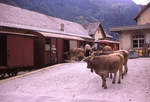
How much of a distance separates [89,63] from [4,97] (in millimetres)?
3075

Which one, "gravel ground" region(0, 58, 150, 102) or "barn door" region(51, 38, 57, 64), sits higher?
"barn door" region(51, 38, 57, 64)

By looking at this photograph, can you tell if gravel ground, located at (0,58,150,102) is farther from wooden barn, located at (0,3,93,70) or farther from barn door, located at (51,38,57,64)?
barn door, located at (51,38,57,64)

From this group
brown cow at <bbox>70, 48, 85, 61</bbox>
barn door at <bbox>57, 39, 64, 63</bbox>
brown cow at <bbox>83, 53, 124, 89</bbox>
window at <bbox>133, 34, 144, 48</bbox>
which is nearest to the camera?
brown cow at <bbox>83, 53, 124, 89</bbox>

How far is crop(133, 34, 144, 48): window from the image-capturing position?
560 inches

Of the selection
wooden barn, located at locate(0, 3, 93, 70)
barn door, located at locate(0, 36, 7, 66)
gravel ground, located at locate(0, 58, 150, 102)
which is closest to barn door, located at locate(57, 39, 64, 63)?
wooden barn, located at locate(0, 3, 93, 70)

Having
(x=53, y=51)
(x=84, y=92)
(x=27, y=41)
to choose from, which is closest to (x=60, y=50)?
→ (x=53, y=51)

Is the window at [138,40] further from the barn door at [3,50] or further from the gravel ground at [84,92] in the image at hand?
the barn door at [3,50]

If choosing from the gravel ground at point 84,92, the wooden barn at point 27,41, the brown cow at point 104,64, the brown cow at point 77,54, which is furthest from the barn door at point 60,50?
the brown cow at point 104,64

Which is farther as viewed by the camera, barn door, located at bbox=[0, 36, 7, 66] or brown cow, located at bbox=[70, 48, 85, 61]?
brown cow, located at bbox=[70, 48, 85, 61]

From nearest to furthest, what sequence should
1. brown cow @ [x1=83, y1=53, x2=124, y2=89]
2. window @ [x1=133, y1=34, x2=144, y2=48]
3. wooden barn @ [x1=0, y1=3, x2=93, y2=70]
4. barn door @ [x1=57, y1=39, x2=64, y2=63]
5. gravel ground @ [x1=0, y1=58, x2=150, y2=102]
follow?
gravel ground @ [x1=0, y1=58, x2=150, y2=102], brown cow @ [x1=83, y1=53, x2=124, y2=89], wooden barn @ [x1=0, y1=3, x2=93, y2=70], window @ [x1=133, y1=34, x2=144, y2=48], barn door @ [x1=57, y1=39, x2=64, y2=63]

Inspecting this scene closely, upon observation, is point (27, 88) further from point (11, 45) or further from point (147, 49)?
point (147, 49)

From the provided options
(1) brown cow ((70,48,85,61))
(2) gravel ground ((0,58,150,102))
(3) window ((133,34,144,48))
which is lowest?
(2) gravel ground ((0,58,150,102))

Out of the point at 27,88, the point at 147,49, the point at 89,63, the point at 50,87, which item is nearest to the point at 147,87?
the point at 89,63

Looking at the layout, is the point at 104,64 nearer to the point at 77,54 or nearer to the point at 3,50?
the point at 3,50
